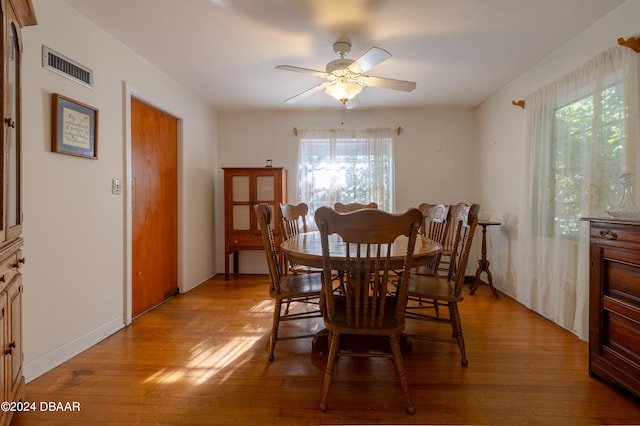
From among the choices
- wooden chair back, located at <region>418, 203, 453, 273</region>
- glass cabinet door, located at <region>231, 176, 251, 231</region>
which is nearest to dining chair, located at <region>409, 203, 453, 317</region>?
wooden chair back, located at <region>418, 203, 453, 273</region>

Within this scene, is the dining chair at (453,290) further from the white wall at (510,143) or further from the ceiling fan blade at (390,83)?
the white wall at (510,143)

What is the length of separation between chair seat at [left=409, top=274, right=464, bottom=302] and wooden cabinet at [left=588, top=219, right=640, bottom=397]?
0.71 meters

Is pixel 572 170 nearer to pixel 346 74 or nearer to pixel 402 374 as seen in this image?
pixel 346 74

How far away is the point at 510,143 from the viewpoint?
11.4 ft

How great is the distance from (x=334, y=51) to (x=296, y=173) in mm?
2059

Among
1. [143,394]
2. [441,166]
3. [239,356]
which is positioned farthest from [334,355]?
[441,166]

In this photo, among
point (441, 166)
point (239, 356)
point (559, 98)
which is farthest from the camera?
point (441, 166)

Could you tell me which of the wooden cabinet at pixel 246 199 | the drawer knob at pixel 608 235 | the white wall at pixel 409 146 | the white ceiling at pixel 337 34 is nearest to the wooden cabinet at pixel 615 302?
the drawer knob at pixel 608 235

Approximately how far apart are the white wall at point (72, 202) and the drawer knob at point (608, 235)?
10.5ft

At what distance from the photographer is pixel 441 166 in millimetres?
4453

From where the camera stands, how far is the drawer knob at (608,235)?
1.63 meters

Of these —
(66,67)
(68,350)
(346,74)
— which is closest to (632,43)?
(346,74)

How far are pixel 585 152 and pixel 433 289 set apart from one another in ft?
5.21

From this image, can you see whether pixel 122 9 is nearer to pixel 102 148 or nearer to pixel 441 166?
pixel 102 148
